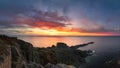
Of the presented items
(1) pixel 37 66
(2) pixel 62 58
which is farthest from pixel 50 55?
(1) pixel 37 66

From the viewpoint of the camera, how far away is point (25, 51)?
4875 centimetres

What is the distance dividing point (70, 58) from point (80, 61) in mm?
3794

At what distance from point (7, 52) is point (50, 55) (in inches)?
1676

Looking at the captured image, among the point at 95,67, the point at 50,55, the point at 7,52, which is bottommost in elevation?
the point at 95,67

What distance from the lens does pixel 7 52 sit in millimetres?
23250

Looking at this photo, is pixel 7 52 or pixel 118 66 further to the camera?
pixel 118 66

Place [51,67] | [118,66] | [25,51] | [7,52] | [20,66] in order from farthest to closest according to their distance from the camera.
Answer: [118,66] < [25,51] < [51,67] < [20,66] < [7,52]

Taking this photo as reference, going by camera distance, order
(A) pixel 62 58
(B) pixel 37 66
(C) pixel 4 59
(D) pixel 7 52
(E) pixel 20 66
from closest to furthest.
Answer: (C) pixel 4 59, (D) pixel 7 52, (E) pixel 20 66, (B) pixel 37 66, (A) pixel 62 58

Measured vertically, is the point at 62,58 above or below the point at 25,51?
below

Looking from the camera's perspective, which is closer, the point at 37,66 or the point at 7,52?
the point at 7,52

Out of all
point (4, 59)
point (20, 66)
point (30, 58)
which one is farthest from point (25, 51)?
point (4, 59)

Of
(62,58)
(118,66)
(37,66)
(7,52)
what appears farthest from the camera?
(62,58)

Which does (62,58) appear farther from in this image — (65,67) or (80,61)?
(65,67)

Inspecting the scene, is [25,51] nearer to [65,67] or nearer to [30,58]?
[30,58]
